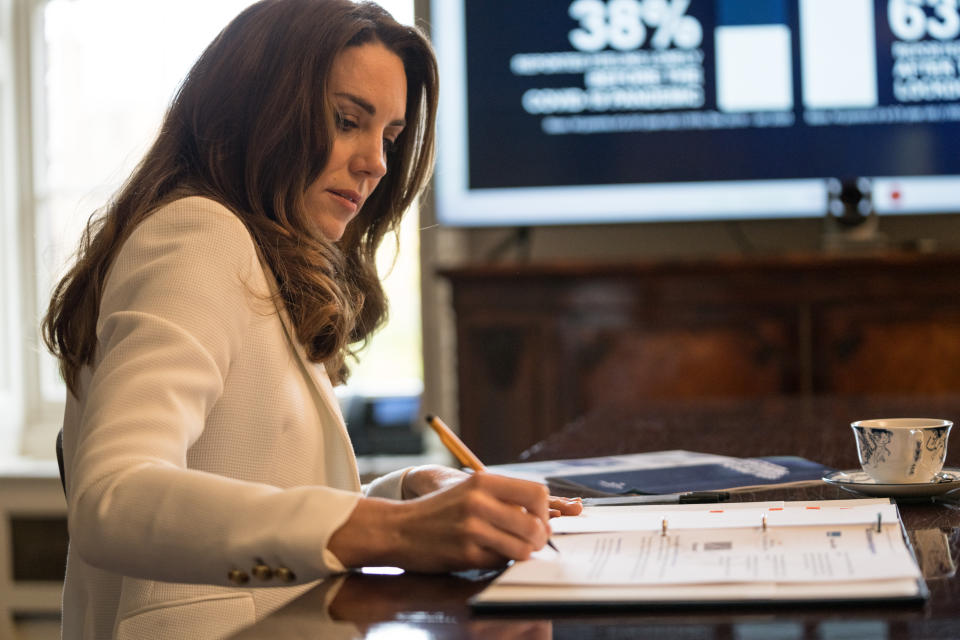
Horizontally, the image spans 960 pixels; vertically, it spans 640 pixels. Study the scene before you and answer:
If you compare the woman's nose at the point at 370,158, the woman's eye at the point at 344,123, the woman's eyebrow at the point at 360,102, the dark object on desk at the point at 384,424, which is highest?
the woman's eyebrow at the point at 360,102

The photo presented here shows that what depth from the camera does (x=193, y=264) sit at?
93 centimetres

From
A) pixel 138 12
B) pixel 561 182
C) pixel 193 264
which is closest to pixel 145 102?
pixel 138 12

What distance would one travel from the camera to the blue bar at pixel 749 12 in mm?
2965

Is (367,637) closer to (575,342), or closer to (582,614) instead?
(582,614)

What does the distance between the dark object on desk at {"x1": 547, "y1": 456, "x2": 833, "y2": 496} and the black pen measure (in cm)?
2

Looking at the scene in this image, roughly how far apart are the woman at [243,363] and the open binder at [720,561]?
50 millimetres

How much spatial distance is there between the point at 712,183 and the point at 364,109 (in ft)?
6.38

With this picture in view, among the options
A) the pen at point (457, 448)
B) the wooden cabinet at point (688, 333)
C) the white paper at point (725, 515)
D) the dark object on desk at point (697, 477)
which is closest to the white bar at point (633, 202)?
the wooden cabinet at point (688, 333)

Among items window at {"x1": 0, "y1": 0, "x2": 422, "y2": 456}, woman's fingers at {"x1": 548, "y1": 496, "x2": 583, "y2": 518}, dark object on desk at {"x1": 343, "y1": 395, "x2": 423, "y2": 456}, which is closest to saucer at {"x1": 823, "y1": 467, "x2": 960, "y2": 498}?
woman's fingers at {"x1": 548, "y1": 496, "x2": 583, "y2": 518}

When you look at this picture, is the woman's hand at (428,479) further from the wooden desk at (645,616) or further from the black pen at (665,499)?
the wooden desk at (645,616)

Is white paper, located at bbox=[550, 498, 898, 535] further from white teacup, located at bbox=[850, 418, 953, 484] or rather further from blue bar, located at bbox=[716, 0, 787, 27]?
blue bar, located at bbox=[716, 0, 787, 27]

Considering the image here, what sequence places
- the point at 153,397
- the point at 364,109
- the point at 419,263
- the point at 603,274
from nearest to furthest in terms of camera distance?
the point at 153,397 → the point at 364,109 → the point at 603,274 → the point at 419,263

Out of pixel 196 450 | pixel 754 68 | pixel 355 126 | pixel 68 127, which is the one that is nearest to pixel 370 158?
pixel 355 126

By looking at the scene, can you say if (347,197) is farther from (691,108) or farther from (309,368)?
(691,108)
